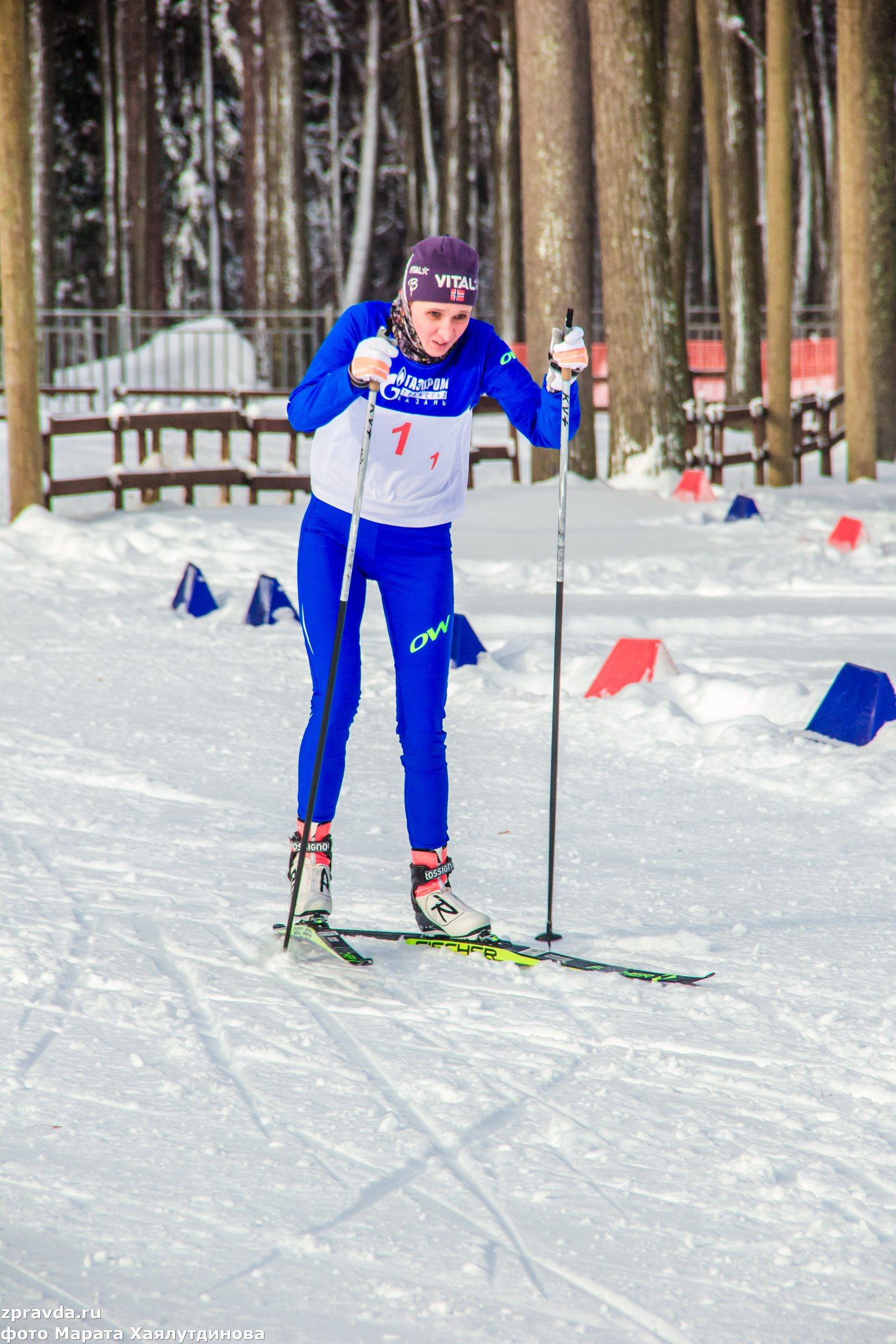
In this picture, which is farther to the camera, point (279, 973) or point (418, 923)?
point (418, 923)

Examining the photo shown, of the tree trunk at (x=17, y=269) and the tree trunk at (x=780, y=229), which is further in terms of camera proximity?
the tree trunk at (x=780, y=229)

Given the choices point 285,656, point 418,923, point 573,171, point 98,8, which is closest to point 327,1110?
point 418,923

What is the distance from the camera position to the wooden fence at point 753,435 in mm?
14656

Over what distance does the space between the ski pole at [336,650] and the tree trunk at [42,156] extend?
26.7 metres

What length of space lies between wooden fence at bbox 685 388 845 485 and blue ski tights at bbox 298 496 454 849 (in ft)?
35.6

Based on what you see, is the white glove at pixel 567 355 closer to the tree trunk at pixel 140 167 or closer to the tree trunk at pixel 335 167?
the tree trunk at pixel 140 167

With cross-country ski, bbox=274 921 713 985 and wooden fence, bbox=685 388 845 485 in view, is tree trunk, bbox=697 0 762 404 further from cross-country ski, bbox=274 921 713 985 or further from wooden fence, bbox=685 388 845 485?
cross-country ski, bbox=274 921 713 985

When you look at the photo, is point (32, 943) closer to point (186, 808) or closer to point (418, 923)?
point (418, 923)

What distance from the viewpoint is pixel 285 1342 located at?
2.24 metres

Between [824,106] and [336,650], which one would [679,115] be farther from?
[336,650]

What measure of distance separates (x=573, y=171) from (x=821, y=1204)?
1290 cm

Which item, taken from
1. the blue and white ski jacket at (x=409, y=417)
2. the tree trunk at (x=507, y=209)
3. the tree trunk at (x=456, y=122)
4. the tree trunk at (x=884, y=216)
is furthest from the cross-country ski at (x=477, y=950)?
the tree trunk at (x=456, y=122)

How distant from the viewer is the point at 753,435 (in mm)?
16516

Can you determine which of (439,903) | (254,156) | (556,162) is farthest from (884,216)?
(439,903)
